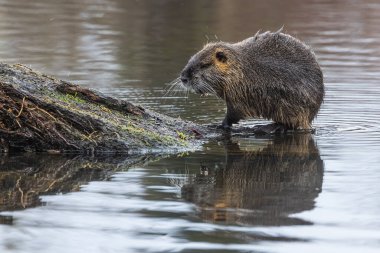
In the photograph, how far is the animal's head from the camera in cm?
862

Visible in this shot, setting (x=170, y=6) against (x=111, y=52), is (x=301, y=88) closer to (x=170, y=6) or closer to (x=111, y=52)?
(x=111, y=52)

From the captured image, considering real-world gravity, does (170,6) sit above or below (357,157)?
above

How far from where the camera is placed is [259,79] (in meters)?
8.64

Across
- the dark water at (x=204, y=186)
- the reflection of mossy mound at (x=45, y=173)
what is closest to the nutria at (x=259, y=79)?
the dark water at (x=204, y=186)

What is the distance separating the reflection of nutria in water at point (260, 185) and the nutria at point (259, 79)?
1.99 feet

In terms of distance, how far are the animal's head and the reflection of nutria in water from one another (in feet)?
2.62

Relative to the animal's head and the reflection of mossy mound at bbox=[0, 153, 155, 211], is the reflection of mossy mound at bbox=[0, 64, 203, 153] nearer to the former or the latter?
the reflection of mossy mound at bbox=[0, 153, 155, 211]

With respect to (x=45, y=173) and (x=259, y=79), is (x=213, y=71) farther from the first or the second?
(x=45, y=173)

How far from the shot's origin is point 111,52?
14078 mm

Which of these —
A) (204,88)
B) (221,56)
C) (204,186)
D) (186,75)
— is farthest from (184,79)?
(204,186)

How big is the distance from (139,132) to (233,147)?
85 cm

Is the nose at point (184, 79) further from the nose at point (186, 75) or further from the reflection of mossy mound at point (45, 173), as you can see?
the reflection of mossy mound at point (45, 173)

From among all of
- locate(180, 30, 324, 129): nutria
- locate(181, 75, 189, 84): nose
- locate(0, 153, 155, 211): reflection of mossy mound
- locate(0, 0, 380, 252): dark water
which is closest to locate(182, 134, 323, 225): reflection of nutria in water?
locate(0, 0, 380, 252): dark water

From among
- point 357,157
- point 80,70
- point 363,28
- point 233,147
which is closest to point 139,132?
point 233,147
